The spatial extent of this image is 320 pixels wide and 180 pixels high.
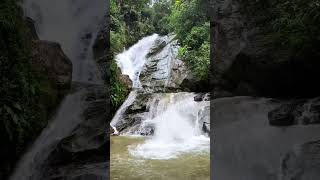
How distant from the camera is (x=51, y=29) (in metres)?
3.76

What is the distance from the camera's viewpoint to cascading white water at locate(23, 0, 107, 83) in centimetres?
370

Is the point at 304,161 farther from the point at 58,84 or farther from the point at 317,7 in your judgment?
the point at 58,84

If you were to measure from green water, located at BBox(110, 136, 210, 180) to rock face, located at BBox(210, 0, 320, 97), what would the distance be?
1018mm

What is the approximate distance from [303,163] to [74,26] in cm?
264

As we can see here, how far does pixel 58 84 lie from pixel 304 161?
2.50m

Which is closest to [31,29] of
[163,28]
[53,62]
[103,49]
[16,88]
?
[53,62]

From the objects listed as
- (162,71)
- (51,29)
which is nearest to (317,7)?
(51,29)

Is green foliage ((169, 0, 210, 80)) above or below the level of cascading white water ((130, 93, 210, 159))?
above

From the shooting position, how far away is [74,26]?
387cm

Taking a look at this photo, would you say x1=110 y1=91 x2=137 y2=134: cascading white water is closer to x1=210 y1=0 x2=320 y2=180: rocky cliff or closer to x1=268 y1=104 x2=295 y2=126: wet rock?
x1=210 y1=0 x2=320 y2=180: rocky cliff

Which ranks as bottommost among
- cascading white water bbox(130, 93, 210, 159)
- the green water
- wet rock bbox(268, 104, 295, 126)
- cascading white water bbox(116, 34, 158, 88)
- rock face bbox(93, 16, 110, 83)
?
the green water

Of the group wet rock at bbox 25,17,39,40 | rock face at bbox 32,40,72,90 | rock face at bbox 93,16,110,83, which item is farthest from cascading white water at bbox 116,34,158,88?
wet rock at bbox 25,17,39,40

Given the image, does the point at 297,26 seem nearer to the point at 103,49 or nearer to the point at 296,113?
the point at 296,113

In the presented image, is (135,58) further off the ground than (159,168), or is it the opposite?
(135,58)
